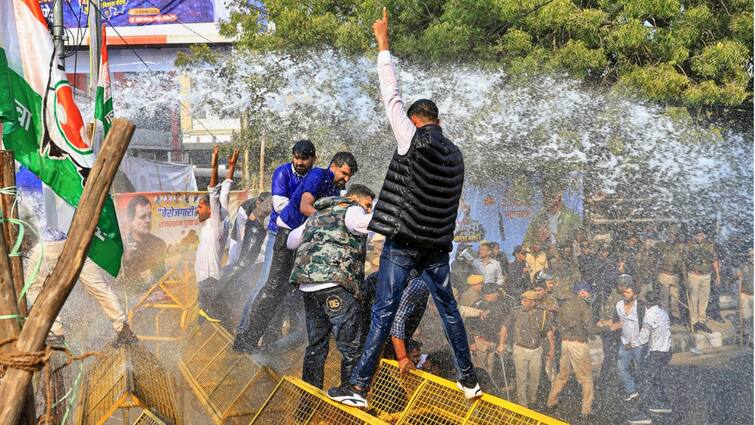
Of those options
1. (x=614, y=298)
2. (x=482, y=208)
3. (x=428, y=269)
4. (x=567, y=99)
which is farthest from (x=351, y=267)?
(x=567, y=99)

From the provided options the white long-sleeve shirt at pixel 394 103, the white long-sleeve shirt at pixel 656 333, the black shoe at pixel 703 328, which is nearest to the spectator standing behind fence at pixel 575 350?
the white long-sleeve shirt at pixel 656 333

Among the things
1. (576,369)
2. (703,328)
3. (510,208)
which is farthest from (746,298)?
(510,208)

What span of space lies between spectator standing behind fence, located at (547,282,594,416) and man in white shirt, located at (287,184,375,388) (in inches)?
136

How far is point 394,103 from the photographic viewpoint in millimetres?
5027

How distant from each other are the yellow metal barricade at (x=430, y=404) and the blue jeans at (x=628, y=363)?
4109 millimetres

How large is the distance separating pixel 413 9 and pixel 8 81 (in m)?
8.21

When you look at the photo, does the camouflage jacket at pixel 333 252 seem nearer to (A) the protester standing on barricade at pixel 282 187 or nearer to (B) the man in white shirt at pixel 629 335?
(A) the protester standing on barricade at pixel 282 187

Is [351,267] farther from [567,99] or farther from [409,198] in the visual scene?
[567,99]

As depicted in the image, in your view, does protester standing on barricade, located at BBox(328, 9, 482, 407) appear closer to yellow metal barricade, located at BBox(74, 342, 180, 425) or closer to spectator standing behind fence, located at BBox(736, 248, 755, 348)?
yellow metal barricade, located at BBox(74, 342, 180, 425)

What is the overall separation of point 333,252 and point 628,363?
14.6 feet

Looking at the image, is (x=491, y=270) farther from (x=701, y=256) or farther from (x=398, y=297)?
(x=398, y=297)

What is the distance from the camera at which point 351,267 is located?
572 cm

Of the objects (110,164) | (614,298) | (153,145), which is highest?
(110,164)

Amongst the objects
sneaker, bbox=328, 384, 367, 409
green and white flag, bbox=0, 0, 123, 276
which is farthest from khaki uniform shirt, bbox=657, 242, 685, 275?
green and white flag, bbox=0, 0, 123, 276
